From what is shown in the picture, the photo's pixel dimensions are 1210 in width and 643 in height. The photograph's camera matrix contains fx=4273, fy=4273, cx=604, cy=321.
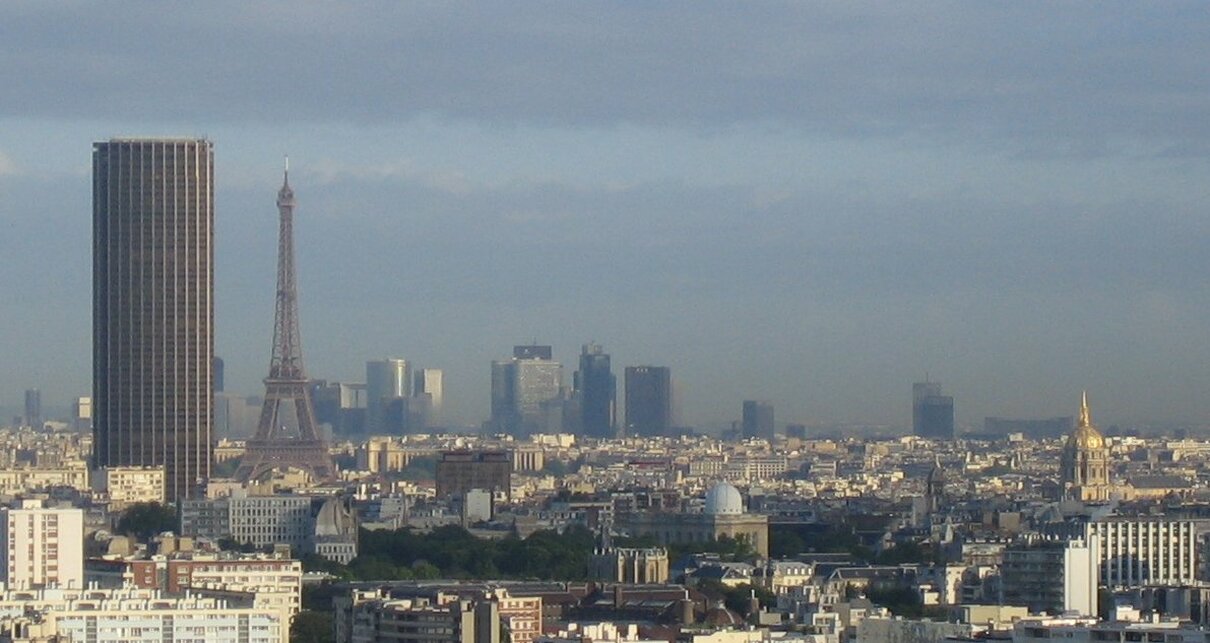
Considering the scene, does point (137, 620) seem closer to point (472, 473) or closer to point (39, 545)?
point (39, 545)

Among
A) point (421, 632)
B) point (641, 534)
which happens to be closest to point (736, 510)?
point (641, 534)

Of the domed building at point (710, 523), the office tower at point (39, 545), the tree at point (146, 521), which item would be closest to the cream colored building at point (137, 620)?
the office tower at point (39, 545)

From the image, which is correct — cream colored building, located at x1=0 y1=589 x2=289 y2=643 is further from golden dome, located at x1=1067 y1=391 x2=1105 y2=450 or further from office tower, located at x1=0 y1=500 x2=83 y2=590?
golden dome, located at x1=1067 y1=391 x2=1105 y2=450

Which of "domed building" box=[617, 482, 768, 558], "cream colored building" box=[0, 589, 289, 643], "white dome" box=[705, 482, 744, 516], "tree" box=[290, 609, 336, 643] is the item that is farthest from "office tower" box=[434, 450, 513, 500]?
"cream colored building" box=[0, 589, 289, 643]

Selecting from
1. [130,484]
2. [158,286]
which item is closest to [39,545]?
[130,484]

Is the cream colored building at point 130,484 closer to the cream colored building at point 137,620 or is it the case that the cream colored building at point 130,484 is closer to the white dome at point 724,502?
the white dome at point 724,502
